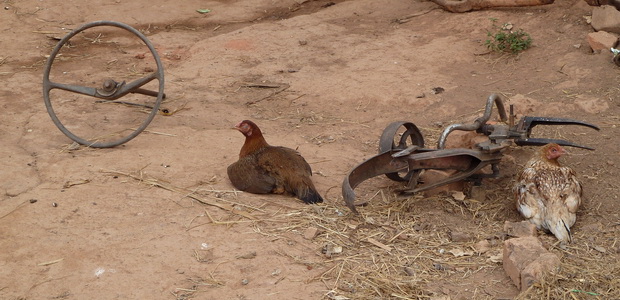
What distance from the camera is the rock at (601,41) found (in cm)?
659

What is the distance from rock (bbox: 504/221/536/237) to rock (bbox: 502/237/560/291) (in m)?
0.34

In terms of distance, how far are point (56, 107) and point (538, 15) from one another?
505 cm

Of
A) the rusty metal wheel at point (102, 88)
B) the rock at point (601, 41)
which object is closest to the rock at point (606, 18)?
the rock at point (601, 41)

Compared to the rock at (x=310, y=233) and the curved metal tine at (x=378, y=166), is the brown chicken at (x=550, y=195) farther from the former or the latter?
the rock at (x=310, y=233)

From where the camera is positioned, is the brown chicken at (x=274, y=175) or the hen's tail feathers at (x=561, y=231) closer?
the hen's tail feathers at (x=561, y=231)

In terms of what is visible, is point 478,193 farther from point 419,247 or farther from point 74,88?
point 74,88

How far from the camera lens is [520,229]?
4.25 meters

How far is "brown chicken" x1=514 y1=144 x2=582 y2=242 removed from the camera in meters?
4.27

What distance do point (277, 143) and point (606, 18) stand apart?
3.59 m

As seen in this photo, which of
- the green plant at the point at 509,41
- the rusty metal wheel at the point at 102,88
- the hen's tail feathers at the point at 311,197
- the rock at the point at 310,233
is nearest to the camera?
the rock at the point at 310,233

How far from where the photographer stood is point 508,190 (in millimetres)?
4883

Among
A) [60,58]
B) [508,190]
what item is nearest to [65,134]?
[60,58]

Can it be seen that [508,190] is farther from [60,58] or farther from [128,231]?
[60,58]

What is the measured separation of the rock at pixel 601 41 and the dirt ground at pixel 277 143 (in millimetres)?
97
